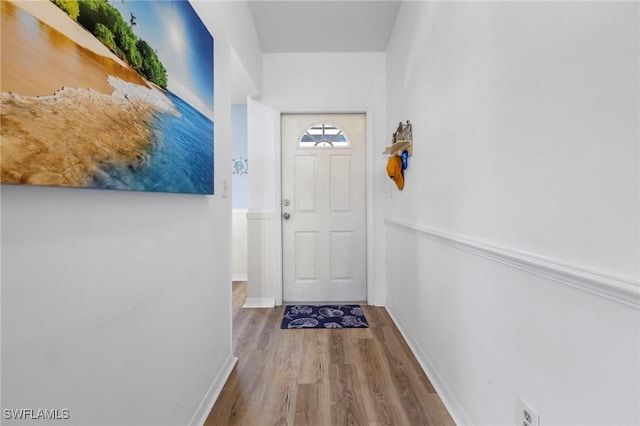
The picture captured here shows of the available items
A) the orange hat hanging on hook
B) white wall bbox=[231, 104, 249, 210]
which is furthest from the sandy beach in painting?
white wall bbox=[231, 104, 249, 210]

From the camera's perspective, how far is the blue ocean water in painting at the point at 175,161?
0.81 meters

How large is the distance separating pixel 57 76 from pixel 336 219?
2476 millimetres

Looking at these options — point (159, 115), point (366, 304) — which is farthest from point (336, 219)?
point (159, 115)

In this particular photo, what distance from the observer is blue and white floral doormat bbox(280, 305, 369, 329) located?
2.38 m

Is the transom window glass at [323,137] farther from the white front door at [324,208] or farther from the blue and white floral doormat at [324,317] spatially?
the blue and white floral doormat at [324,317]

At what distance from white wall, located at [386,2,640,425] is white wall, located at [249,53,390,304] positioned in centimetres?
120

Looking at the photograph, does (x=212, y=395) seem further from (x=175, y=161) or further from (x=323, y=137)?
(x=323, y=137)

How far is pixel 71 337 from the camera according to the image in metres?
0.66

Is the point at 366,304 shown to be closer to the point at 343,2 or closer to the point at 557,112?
the point at 557,112

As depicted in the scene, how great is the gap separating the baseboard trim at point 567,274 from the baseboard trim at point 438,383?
0.76 m

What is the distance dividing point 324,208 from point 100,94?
2.31 meters

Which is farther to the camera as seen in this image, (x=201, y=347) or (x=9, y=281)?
(x=201, y=347)

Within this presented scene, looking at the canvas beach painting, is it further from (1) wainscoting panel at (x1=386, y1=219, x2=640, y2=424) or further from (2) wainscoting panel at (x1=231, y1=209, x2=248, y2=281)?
(2) wainscoting panel at (x1=231, y1=209, x2=248, y2=281)

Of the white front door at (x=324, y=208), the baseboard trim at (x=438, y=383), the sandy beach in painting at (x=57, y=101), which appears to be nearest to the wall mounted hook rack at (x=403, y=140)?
the white front door at (x=324, y=208)
